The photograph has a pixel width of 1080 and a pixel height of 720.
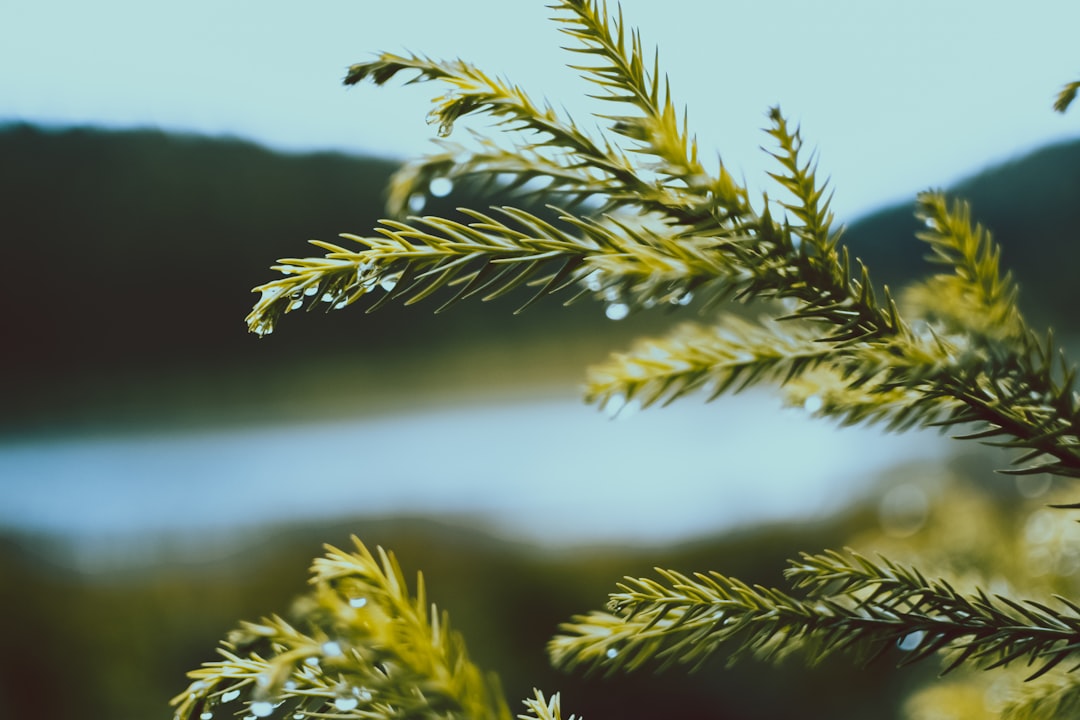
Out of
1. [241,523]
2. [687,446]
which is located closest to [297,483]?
[241,523]

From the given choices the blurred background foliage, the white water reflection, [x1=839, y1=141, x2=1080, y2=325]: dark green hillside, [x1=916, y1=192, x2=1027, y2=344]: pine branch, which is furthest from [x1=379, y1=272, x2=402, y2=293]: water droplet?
[x1=839, y1=141, x2=1080, y2=325]: dark green hillside

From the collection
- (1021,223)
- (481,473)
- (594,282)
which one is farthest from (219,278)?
(1021,223)

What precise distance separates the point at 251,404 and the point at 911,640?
8.23 ft

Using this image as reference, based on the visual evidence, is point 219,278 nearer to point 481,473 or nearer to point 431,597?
point 481,473

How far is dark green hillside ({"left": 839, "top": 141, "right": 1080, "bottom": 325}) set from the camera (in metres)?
Answer: 2.69

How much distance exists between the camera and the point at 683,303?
310 mm

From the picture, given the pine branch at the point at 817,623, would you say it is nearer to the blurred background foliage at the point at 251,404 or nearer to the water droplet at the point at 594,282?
the water droplet at the point at 594,282

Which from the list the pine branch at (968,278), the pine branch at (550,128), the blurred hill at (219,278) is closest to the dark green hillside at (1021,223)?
the blurred hill at (219,278)

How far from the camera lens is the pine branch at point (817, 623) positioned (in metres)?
0.32

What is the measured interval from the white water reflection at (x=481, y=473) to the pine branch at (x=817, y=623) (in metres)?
1.61

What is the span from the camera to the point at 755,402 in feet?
10.3

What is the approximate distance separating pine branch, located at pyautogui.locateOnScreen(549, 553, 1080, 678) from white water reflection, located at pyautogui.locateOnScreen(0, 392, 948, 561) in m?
1.61

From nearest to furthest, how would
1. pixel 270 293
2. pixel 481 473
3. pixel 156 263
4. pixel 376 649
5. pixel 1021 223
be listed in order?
pixel 376 649
pixel 270 293
pixel 156 263
pixel 481 473
pixel 1021 223

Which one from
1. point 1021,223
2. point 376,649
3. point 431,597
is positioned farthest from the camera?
point 1021,223
